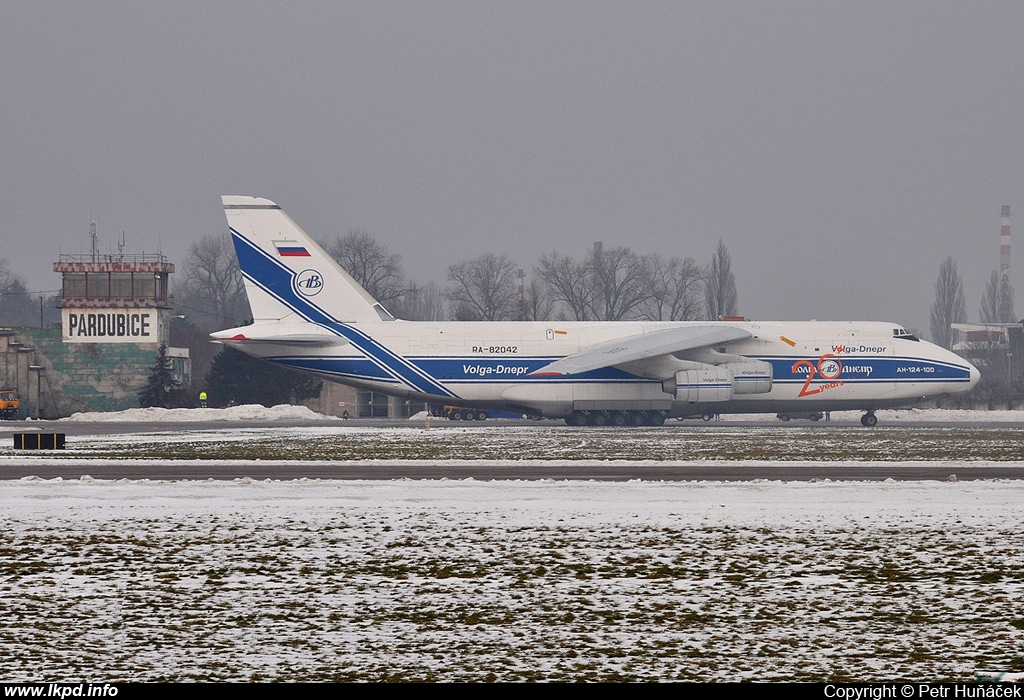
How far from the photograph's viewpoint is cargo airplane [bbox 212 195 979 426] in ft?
145

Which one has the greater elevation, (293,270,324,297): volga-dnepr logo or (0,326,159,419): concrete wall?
(293,270,324,297): volga-dnepr logo

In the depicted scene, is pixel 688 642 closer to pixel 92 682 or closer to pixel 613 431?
pixel 92 682

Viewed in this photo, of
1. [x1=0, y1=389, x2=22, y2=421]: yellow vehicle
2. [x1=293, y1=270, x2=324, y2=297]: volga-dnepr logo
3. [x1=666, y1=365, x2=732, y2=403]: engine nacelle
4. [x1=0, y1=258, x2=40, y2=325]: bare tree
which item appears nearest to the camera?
[x1=666, y1=365, x2=732, y2=403]: engine nacelle

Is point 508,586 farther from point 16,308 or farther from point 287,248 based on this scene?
point 16,308

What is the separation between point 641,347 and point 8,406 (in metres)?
38.0

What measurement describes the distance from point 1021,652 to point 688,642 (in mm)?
2488

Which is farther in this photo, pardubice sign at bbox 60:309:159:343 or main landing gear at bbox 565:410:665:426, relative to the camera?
pardubice sign at bbox 60:309:159:343

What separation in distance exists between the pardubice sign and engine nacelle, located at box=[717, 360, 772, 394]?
1587 inches

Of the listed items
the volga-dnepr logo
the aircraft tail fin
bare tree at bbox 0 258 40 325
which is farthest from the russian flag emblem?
bare tree at bbox 0 258 40 325

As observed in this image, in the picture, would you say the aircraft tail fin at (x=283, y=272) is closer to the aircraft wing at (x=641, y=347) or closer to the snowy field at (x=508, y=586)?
the aircraft wing at (x=641, y=347)

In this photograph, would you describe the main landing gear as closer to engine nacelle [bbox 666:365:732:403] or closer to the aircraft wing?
engine nacelle [bbox 666:365:732:403]

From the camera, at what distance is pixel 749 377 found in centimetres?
4519

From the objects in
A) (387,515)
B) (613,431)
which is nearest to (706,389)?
(613,431)

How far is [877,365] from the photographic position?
154 ft
